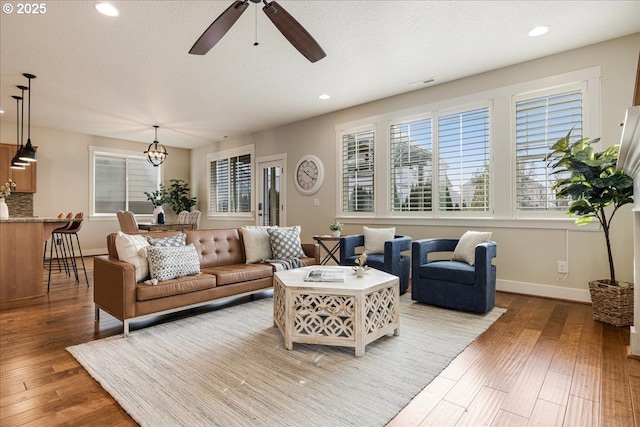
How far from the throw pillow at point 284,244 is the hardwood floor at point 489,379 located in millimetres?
1501

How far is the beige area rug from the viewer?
64.7 inches

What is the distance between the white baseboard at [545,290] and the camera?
355cm

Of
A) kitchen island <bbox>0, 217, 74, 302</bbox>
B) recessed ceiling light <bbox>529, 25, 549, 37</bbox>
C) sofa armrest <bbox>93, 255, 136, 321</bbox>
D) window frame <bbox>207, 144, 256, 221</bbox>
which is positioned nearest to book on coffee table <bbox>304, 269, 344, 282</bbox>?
sofa armrest <bbox>93, 255, 136, 321</bbox>

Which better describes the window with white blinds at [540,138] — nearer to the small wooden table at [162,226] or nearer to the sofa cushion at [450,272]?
the sofa cushion at [450,272]

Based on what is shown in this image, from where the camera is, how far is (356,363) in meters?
2.18

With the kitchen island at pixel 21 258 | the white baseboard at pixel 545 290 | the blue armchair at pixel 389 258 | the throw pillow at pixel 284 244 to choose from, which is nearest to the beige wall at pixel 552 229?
the white baseboard at pixel 545 290

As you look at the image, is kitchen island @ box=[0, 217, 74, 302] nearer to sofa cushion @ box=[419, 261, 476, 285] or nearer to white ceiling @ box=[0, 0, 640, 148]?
white ceiling @ box=[0, 0, 640, 148]

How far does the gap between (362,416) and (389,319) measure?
1.06 meters

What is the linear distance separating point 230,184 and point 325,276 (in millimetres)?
5994

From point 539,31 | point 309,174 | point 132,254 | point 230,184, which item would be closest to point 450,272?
point 539,31

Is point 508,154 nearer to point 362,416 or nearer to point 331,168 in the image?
point 331,168

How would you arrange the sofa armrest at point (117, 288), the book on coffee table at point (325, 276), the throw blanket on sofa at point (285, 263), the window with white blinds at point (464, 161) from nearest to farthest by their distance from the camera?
1. the book on coffee table at point (325, 276)
2. the sofa armrest at point (117, 288)
3. the throw blanket on sofa at point (285, 263)
4. the window with white blinds at point (464, 161)

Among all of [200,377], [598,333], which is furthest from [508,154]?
[200,377]

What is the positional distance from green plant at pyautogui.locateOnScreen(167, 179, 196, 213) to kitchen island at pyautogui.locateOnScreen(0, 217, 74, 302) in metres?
4.32
